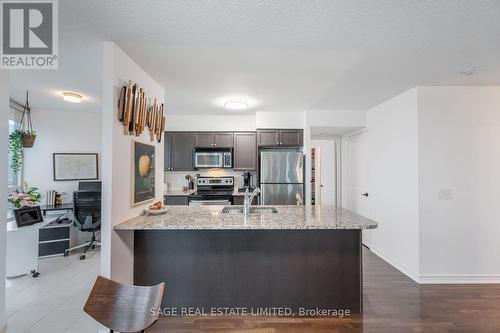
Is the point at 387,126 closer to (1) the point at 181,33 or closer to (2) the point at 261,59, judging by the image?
(2) the point at 261,59

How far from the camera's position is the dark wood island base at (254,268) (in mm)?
2201

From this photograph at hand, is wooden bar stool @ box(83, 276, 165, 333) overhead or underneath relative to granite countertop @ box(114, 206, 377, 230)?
underneath

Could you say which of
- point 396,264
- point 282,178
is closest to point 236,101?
point 282,178

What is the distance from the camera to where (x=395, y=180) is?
3.30m

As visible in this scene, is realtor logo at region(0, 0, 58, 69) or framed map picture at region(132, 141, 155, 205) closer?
realtor logo at region(0, 0, 58, 69)

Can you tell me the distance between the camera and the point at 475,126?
2.87 metres

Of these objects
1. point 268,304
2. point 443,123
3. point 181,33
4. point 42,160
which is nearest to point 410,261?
point 443,123

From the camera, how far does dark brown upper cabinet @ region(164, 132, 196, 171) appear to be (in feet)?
15.1

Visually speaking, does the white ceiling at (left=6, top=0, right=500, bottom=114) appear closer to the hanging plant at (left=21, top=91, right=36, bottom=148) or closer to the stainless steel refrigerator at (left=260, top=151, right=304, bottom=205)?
the hanging plant at (left=21, top=91, right=36, bottom=148)

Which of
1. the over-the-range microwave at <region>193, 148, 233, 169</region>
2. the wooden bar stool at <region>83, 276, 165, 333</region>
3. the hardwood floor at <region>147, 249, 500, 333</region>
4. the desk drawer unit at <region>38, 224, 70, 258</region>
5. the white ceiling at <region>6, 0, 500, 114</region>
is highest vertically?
the white ceiling at <region>6, 0, 500, 114</region>

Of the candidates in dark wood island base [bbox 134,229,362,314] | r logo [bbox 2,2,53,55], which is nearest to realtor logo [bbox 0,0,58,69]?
r logo [bbox 2,2,53,55]

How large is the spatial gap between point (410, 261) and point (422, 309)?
0.83 m

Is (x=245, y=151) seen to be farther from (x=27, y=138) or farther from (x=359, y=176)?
(x=27, y=138)

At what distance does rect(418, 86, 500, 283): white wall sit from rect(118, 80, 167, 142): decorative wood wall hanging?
3.25 meters
